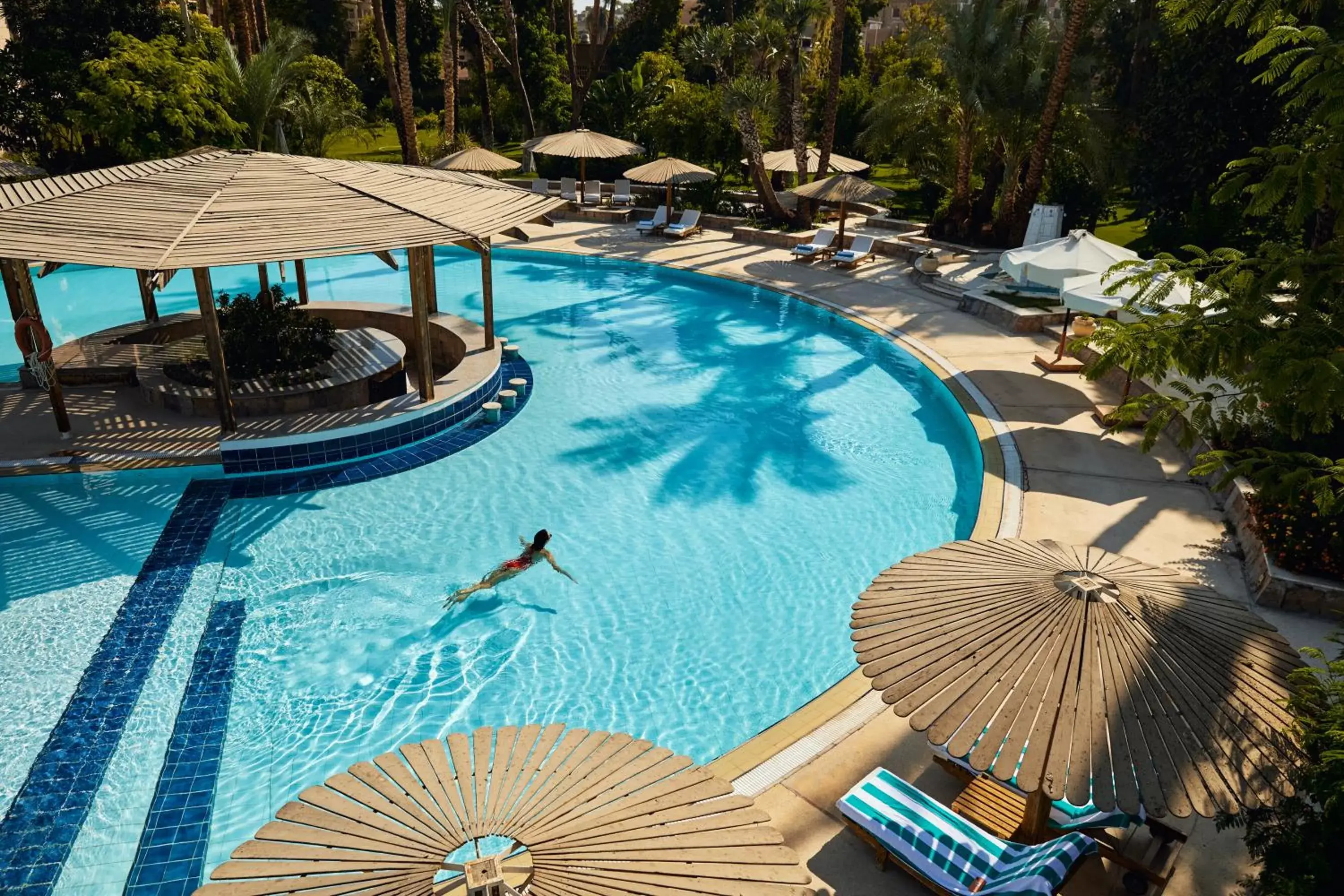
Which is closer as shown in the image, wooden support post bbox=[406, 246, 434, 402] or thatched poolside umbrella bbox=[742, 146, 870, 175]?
wooden support post bbox=[406, 246, 434, 402]

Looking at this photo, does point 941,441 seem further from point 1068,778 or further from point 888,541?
point 1068,778

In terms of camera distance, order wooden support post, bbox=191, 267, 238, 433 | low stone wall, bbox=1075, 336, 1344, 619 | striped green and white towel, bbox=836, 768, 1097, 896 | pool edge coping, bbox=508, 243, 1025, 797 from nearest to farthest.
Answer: striped green and white towel, bbox=836, 768, 1097, 896 → pool edge coping, bbox=508, 243, 1025, 797 → low stone wall, bbox=1075, 336, 1344, 619 → wooden support post, bbox=191, 267, 238, 433

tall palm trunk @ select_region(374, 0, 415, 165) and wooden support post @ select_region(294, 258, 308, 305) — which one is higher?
tall palm trunk @ select_region(374, 0, 415, 165)

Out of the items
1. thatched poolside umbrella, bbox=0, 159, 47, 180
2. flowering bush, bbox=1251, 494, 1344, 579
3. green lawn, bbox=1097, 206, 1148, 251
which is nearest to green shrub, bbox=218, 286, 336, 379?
thatched poolside umbrella, bbox=0, 159, 47, 180

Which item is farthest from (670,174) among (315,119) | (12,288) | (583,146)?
(12,288)

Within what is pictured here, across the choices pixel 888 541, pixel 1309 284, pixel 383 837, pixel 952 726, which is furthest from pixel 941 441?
pixel 383 837

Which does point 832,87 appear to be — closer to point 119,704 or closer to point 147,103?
point 147,103

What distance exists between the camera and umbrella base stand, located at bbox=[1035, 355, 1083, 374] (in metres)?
16.4

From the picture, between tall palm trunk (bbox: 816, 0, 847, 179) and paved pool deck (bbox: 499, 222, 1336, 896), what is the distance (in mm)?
4542

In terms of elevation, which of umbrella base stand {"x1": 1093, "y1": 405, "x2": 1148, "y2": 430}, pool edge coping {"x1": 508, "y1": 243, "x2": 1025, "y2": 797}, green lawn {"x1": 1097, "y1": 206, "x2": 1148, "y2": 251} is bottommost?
pool edge coping {"x1": 508, "y1": 243, "x2": 1025, "y2": 797}

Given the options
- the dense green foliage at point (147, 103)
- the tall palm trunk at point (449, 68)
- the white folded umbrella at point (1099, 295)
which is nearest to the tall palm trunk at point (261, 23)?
the tall palm trunk at point (449, 68)

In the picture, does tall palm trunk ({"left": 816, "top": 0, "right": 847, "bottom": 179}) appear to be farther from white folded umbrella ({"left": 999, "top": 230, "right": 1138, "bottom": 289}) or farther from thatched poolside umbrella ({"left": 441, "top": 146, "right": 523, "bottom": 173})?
white folded umbrella ({"left": 999, "top": 230, "right": 1138, "bottom": 289})

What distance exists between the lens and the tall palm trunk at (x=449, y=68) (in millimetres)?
33969

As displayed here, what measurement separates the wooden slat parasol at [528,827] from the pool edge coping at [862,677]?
2.05 meters
